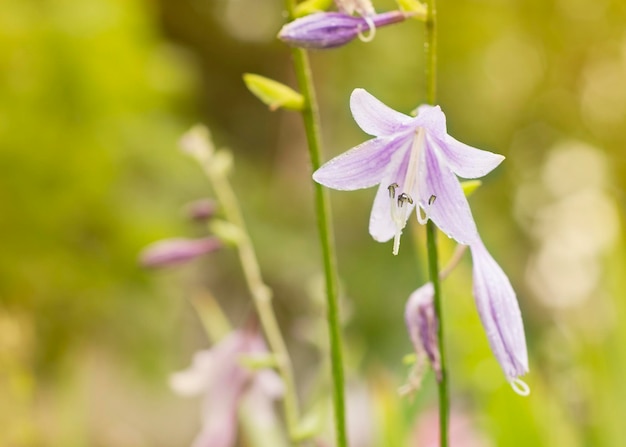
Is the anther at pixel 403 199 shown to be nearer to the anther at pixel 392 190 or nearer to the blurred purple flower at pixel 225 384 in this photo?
the anther at pixel 392 190

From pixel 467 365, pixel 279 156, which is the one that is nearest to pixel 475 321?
pixel 467 365

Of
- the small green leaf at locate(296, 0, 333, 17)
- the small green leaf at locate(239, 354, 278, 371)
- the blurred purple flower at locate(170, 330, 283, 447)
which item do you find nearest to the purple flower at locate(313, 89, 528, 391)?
the small green leaf at locate(296, 0, 333, 17)

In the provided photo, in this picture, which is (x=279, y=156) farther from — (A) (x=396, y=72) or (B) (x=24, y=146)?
(B) (x=24, y=146)

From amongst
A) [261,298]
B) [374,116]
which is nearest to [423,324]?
[374,116]

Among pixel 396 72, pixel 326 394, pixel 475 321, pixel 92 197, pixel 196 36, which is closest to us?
pixel 326 394

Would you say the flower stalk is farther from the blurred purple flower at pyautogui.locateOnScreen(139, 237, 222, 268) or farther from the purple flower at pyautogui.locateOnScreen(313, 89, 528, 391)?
the purple flower at pyautogui.locateOnScreen(313, 89, 528, 391)
